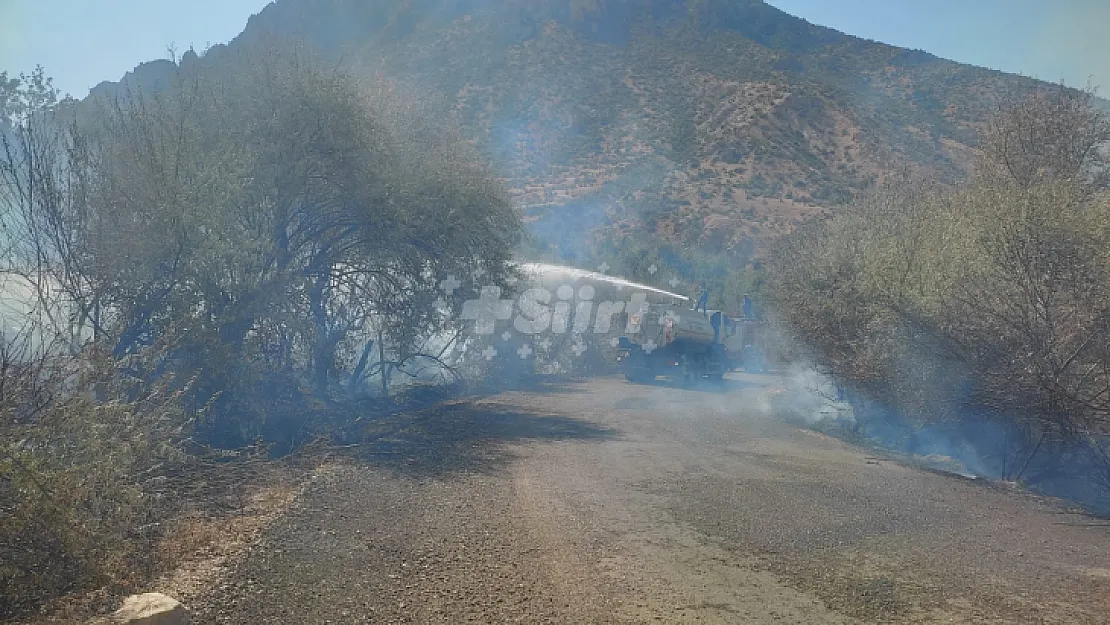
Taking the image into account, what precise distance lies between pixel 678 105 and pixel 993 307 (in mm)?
54245

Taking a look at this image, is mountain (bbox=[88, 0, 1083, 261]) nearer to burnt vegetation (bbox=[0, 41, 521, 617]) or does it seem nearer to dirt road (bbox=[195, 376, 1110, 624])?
burnt vegetation (bbox=[0, 41, 521, 617])

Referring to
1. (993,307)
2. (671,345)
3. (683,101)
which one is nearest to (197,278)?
(993,307)

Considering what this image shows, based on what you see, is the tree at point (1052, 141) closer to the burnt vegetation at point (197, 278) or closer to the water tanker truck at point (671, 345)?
the burnt vegetation at point (197, 278)

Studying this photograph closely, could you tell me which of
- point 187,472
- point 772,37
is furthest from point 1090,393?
point 772,37

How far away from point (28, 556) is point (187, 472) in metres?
4.48

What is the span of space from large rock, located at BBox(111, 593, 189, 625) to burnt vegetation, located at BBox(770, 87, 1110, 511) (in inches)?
431

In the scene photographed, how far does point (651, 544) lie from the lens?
827 cm

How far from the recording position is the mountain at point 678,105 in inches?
2151

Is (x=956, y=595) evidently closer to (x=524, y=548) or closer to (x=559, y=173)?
(x=524, y=548)

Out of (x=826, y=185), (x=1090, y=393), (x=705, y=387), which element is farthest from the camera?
(x=826, y=185)

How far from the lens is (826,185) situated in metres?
54.5

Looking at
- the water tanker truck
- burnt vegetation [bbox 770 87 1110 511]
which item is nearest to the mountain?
the water tanker truck

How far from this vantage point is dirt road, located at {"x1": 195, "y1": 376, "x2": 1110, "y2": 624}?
6516 millimetres

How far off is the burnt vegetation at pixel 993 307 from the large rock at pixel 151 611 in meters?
10.9
